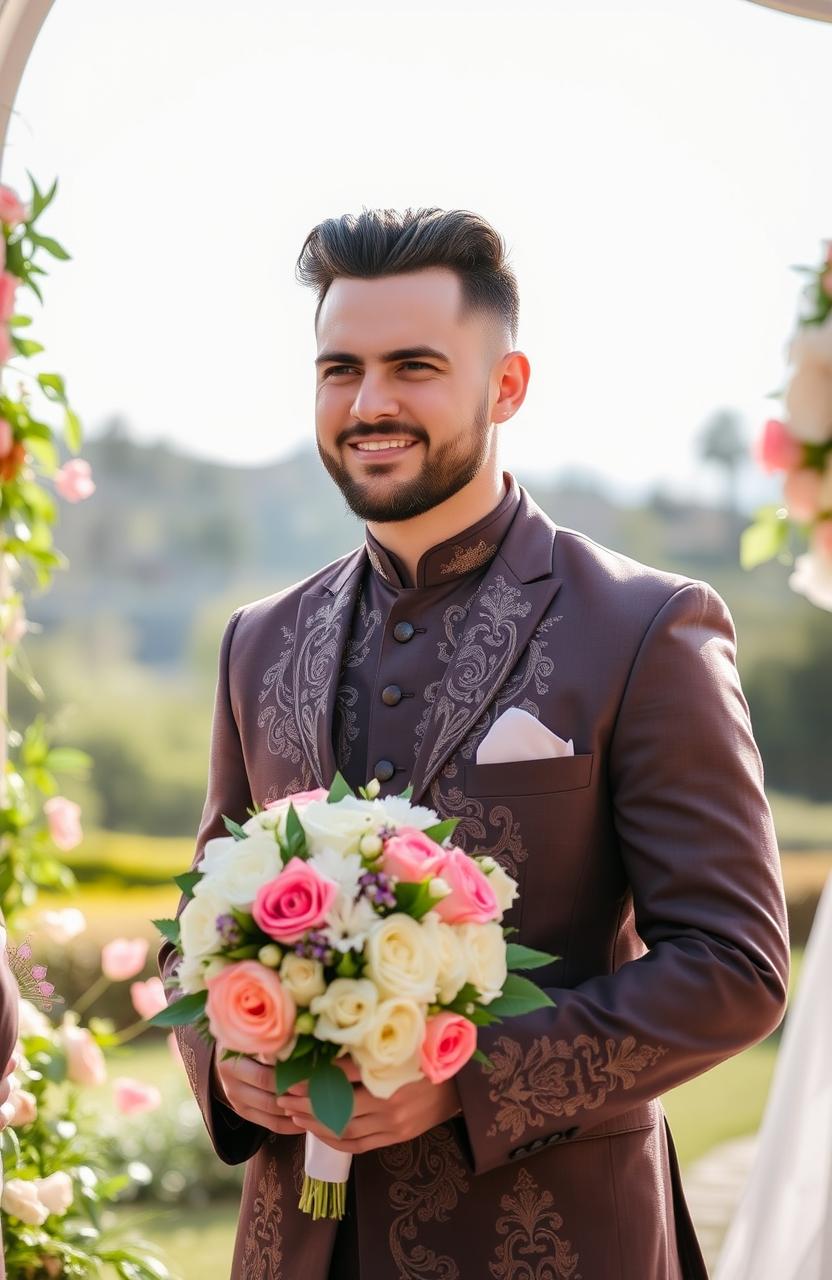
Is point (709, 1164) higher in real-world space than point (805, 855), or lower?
Answer: higher

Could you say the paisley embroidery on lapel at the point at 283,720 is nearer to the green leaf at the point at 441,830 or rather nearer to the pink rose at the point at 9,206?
the green leaf at the point at 441,830

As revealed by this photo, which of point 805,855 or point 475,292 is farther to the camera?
point 805,855

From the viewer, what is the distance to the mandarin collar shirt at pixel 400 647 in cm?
228

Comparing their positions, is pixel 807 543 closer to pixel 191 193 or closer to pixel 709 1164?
pixel 709 1164

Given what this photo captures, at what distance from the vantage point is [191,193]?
18.3 metres

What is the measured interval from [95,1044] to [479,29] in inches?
624

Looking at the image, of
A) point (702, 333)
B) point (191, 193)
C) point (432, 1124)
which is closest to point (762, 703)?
point (702, 333)

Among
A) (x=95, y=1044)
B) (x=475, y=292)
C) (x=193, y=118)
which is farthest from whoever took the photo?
(x=193, y=118)

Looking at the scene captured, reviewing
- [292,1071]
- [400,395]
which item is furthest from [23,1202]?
[400,395]

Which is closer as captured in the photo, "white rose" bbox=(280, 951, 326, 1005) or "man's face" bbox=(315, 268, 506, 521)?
"white rose" bbox=(280, 951, 326, 1005)

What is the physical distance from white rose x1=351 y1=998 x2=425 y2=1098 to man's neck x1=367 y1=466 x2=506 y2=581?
98 cm

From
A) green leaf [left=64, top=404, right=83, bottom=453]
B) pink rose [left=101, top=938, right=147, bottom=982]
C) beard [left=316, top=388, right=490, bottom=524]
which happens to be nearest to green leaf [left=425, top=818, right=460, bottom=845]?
beard [left=316, top=388, right=490, bottom=524]

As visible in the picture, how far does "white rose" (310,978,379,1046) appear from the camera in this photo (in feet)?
5.32

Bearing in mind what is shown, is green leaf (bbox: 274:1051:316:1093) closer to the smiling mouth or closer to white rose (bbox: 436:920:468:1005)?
white rose (bbox: 436:920:468:1005)
